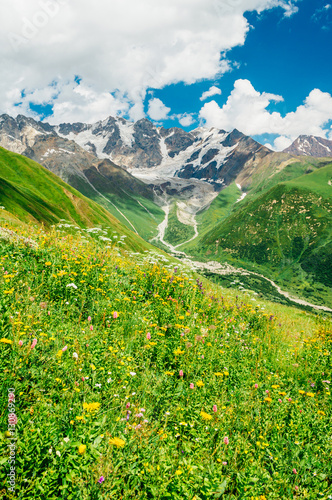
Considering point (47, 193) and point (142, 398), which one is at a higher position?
point (142, 398)

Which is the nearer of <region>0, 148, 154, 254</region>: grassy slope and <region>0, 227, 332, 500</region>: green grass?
<region>0, 227, 332, 500</region>: green grass

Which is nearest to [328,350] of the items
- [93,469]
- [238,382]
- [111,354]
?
[238,382]

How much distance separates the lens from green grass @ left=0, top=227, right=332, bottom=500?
3533mm

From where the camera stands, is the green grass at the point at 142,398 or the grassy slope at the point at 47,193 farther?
the grassy slope at the point at 47,193

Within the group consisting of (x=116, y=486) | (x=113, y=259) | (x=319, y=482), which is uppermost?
→ (x=113, y=259)

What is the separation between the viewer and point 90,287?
896 cm

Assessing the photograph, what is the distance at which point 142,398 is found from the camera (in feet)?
17.4

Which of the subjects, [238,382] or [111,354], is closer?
[111,354]

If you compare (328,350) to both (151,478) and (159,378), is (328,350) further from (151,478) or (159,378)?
(151,478)

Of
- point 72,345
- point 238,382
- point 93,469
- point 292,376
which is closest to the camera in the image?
point 93,469

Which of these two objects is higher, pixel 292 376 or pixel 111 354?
pixel 292 376

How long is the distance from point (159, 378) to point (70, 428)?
8.09ft

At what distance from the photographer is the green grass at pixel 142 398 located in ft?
11.6

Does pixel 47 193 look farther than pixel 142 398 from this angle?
Yes
